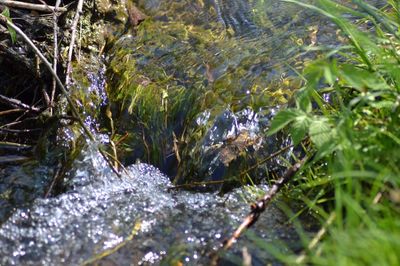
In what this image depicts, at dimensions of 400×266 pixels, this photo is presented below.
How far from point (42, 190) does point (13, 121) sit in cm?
63

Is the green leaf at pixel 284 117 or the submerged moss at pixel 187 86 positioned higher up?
the green leaf at pixel 284 117

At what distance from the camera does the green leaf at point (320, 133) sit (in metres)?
2.38

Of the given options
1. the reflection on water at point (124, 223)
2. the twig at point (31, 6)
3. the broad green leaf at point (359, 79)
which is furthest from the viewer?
the twig at point (31, 6)

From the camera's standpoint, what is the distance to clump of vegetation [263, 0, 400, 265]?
5.99 ft

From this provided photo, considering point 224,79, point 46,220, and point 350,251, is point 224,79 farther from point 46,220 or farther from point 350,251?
point 350,251

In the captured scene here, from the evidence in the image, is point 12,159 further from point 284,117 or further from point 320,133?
point 320,133

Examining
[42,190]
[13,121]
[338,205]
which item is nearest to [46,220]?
[42,190]

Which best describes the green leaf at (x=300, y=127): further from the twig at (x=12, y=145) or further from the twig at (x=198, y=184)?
the twig at (x=12, y=145)

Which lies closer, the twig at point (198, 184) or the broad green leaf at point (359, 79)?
the broad green leaf at point (359, 79)

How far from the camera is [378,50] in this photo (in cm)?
265

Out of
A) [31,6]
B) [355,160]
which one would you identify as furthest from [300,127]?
[31,6]

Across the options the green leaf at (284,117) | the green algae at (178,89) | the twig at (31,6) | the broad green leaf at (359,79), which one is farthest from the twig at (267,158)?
the twig at (31,6)

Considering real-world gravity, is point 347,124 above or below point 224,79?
above

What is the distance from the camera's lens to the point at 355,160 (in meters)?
2.29
